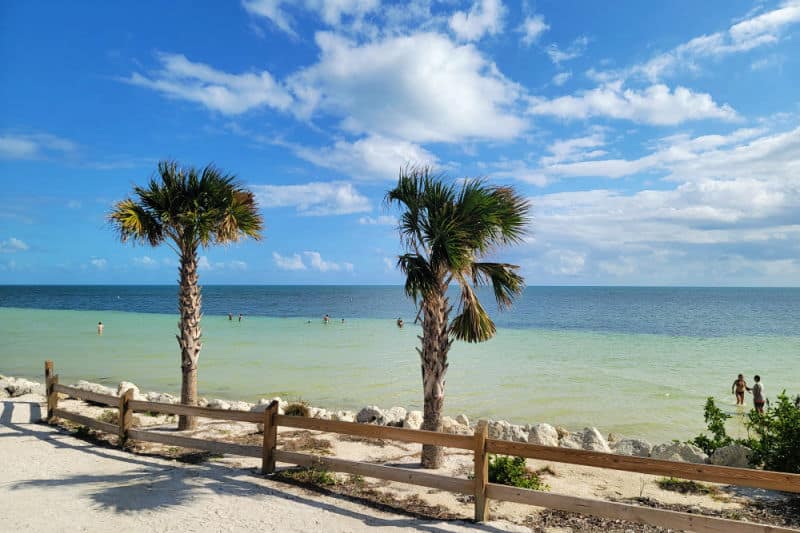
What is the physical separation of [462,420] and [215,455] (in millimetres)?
7843

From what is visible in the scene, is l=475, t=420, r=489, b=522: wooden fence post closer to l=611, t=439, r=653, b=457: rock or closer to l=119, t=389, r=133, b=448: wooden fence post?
l=611, t=439, r=653, b=457: rock

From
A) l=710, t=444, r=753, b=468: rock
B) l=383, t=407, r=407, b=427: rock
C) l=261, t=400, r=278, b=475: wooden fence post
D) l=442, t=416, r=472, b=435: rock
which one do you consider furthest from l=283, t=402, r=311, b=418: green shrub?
l=710, t=444, r=753, b=468: rock

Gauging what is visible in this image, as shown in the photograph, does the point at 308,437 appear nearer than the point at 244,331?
Yes

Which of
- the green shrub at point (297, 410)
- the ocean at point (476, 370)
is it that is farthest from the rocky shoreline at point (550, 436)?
the ocean at point (476, 370)

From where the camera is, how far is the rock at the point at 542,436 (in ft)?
39.2

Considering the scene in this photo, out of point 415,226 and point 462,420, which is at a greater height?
point 415,226

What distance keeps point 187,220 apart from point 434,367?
7.12 m

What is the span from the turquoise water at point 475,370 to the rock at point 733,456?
5.84 m

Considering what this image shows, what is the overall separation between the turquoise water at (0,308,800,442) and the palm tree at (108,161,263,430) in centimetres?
757

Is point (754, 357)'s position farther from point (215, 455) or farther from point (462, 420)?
point (215, 455)

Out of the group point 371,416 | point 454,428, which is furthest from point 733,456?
point 371,416

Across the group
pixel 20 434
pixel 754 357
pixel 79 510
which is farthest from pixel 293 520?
pixel 754 357

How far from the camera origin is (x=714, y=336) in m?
51.6

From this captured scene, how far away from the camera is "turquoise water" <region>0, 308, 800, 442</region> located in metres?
18.8
